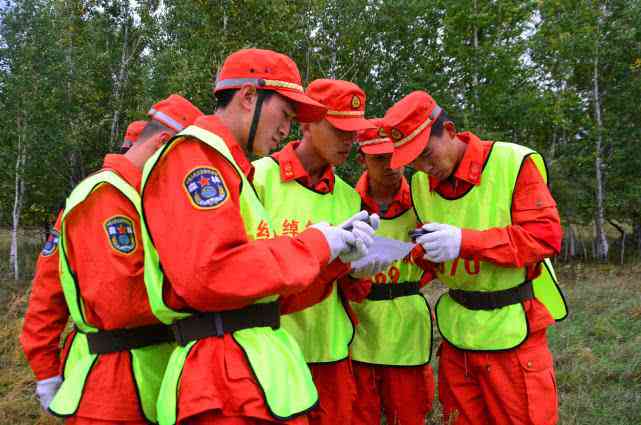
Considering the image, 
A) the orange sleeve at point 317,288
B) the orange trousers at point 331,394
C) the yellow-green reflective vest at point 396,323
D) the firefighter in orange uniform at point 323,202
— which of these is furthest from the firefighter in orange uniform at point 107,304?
the yellow-green reflective vest at point 396,323

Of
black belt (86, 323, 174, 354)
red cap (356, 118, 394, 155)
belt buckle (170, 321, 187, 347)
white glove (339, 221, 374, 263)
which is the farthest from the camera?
red cap (356, 118, 394, 155)

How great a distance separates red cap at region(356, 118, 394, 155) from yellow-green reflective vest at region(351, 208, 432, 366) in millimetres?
467

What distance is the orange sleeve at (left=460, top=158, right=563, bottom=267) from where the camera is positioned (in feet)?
8.68

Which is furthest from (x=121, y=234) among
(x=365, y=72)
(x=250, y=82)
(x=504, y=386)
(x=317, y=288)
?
(x=365, y=72)

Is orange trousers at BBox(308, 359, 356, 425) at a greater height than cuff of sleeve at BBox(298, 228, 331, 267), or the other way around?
cuff of sleeve at BBox(298, 228, 331, 267)

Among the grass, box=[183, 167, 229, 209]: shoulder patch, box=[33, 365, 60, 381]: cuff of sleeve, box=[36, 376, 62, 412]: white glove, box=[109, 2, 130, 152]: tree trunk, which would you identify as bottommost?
the grass

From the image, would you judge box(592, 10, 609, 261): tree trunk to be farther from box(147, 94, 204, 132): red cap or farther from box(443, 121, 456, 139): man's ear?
box(147, 94, 204, 132): red cap

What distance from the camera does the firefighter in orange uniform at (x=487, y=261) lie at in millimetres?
2666

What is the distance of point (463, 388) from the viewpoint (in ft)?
9.72

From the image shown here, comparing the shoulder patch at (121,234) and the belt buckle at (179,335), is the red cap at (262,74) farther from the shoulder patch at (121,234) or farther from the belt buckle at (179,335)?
the belt buckle at (179,335)

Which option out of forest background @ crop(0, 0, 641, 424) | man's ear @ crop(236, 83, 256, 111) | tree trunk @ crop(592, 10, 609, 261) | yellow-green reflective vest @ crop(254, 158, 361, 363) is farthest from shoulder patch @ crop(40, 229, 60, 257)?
tree trunk @ crop(592, 10, 609, 261)

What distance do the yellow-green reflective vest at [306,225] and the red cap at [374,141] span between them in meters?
0.50

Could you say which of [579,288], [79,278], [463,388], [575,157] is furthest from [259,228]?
[575,157]

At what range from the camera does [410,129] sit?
112 inches
